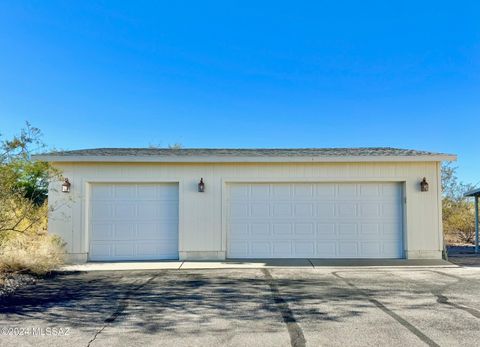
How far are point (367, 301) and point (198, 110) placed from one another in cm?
1451

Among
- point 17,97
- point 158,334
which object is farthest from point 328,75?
point 158,334

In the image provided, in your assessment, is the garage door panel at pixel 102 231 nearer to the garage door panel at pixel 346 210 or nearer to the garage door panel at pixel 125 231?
the garage door panel at pixel 125 231

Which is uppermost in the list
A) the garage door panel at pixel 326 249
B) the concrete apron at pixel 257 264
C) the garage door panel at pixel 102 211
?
the garage door panel at pixel 102 211

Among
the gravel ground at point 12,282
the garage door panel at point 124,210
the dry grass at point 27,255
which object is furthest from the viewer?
the garage door panel at point 124,210

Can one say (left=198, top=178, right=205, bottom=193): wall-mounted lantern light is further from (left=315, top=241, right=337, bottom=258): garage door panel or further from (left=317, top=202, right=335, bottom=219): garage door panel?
(left=315, top=241, right=337, bottom=258): garage door panel

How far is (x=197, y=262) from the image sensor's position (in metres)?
8.66

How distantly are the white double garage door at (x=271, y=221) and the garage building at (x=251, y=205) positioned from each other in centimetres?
3

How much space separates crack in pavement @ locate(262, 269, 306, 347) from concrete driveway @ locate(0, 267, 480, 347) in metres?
0.01

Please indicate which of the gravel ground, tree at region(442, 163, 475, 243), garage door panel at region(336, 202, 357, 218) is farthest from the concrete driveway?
tree at region(442, 163, 475, 243)

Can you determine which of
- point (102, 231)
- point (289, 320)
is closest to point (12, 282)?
point (102, 231)

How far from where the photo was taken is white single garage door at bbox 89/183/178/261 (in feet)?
29.6

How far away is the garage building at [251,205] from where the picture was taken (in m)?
8.98

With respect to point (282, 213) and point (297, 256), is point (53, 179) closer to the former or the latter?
point (282, 213)

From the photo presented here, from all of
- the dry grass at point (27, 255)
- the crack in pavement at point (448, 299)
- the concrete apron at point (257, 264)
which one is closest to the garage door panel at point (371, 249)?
the concrete apron at point (257, 264)
